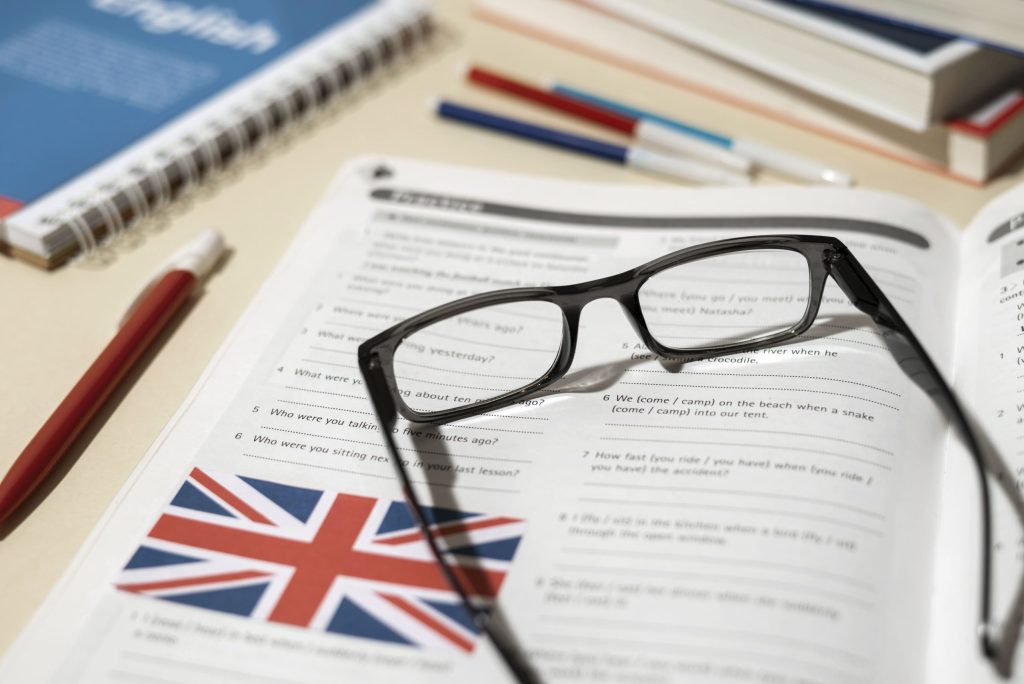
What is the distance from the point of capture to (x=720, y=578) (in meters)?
0.43

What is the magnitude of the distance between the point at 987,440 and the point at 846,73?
318mm

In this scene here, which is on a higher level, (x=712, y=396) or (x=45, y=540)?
(x=712, y=396)

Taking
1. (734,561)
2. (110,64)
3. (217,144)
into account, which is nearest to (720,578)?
(734,561)

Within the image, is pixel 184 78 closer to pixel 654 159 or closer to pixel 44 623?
pixel 654 159

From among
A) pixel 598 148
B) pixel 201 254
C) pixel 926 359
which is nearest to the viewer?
pixel 926 359

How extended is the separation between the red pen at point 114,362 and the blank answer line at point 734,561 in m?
0.27

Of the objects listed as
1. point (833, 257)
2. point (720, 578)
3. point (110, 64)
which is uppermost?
point (110, 64)

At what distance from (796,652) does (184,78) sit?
631 mm

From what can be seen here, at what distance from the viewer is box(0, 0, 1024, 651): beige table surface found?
1.67 ft

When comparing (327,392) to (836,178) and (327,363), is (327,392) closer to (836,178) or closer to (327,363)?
(327,363)

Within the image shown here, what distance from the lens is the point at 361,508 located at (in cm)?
48

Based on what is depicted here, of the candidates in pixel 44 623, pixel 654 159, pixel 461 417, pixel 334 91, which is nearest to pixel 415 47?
pixel 334 91

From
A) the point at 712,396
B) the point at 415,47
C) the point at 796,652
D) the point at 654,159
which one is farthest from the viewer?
the point at 415,47

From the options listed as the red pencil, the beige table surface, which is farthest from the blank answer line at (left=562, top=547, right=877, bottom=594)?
the red pencil
